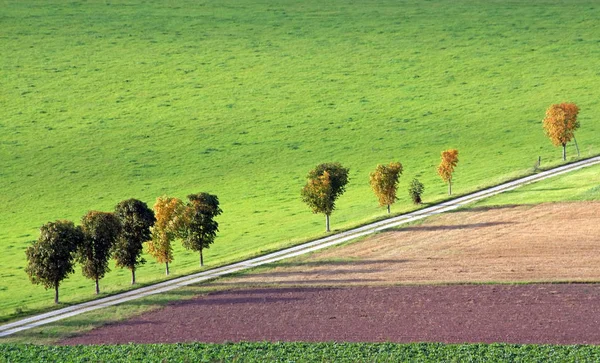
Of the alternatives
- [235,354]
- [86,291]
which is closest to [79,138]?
[86,291]

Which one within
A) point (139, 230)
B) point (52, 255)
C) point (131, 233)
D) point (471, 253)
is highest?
point (139, 230)

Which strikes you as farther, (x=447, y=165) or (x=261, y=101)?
(x=261, y=101)

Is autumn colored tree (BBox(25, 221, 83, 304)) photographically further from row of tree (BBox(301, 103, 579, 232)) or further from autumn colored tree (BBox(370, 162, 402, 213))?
autumn colored tree (BBox(370, 162, 402, 213))

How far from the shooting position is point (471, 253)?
255ft

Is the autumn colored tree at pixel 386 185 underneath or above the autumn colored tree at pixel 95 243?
above

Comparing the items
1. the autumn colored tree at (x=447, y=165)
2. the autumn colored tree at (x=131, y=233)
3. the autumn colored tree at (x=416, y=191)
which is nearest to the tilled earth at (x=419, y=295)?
the autumn colored tree at (x=131, y=233)

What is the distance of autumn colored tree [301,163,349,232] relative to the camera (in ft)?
295

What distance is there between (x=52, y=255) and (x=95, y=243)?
386 centimetres

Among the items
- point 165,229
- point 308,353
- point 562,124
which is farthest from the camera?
point 562,124

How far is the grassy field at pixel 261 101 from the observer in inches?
4094

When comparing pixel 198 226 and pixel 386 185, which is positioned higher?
pixel 386 185

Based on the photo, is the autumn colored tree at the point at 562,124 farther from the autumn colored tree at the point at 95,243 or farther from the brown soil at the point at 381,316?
the autumn colored tree at the point at 95,243

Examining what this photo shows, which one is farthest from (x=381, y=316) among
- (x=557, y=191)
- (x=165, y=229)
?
(x=557, y=191)

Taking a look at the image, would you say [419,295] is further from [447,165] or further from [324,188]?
[447,165]
